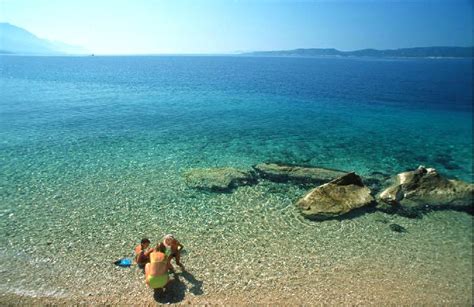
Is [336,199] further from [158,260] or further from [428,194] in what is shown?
[158,260]

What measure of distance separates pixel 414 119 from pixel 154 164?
39606 millimetres

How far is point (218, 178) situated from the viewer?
70.0 feet

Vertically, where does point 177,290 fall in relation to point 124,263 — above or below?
below

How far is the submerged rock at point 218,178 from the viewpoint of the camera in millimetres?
20500

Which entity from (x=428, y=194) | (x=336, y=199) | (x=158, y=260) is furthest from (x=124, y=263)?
(x=428, y=194)

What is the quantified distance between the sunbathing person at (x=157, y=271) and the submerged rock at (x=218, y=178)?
331 inches

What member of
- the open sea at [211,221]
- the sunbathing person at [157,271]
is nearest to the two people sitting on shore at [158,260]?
the sunbathing person at [157,271]

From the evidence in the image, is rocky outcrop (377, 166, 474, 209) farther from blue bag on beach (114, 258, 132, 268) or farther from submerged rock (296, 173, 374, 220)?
blue bag on beach (114, 258, 132, 268)

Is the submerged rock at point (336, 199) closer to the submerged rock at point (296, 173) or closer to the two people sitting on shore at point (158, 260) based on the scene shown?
the submerged rock at point (296, 173)

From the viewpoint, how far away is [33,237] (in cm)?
1462

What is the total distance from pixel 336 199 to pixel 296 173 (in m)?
4.72

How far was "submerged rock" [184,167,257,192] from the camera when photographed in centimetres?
2050

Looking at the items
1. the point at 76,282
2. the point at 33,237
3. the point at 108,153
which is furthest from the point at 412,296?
the point at 108,153

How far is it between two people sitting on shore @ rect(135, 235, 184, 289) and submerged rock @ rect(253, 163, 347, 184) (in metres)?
10.6
